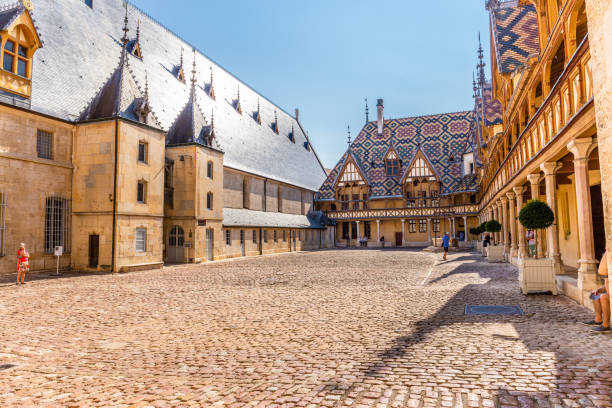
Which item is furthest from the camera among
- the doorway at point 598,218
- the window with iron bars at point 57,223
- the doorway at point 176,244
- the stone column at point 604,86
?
the doorway at point 176,244

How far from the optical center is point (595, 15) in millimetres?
3910

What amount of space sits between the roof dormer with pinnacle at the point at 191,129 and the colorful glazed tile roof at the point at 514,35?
58.0ft

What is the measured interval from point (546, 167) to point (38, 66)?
2148 cm

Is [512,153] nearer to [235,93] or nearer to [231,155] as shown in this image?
[231,155]

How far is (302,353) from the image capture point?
5328 millimetres

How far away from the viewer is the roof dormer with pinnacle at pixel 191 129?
2555cm

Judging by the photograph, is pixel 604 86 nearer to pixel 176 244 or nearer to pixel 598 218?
pixel 598 218

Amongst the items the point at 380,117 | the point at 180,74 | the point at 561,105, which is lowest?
the point at 561,105

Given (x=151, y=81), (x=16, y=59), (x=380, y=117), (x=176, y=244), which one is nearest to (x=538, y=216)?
(x=176, y=244)

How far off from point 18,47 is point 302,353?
766 inches

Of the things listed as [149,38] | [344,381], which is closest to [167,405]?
[344,381]

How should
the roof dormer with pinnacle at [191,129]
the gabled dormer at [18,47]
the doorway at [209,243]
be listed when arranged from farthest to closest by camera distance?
1. the doorway at [209,243]
2. the roof dormer with pinnacle at [191,129]
3. the gabled dormer at [18,47]

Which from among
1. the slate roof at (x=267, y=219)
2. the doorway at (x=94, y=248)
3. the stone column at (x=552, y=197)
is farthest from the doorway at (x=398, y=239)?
the stone column at (x=552, y=197)

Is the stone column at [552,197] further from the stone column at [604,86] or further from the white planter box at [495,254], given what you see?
the white planter box at [495,254]
